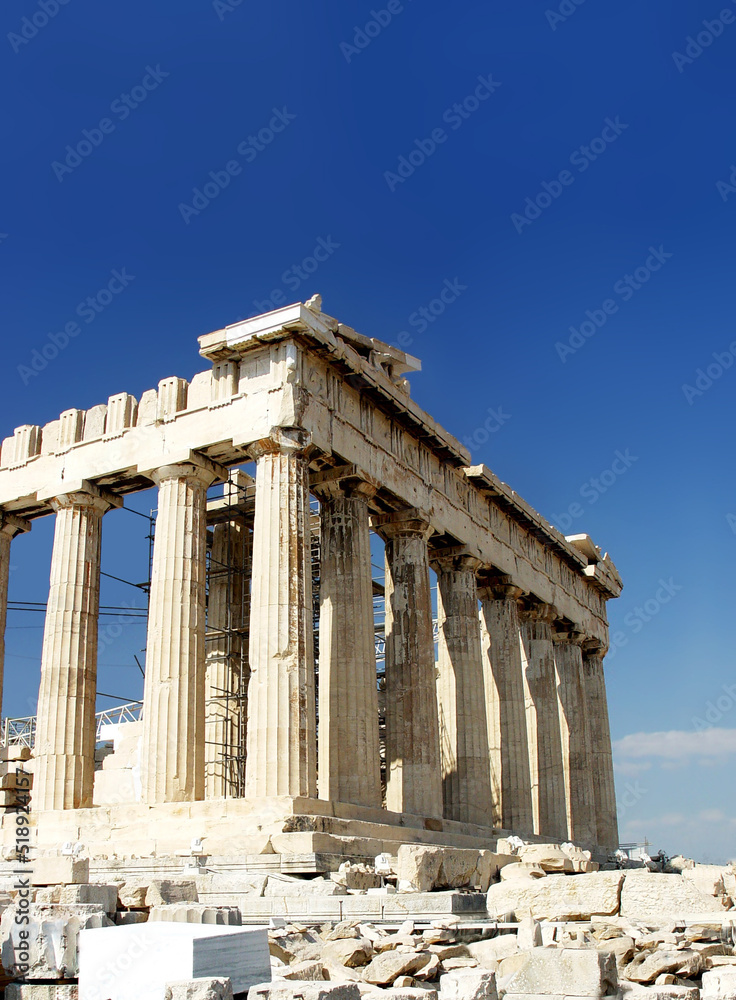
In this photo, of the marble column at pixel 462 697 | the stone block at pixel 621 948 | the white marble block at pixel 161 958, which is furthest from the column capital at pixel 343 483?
the white marble block at pixel 161 958

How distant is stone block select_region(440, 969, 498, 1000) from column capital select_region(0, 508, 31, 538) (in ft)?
79.3

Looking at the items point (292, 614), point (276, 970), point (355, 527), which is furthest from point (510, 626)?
point (276, 970)

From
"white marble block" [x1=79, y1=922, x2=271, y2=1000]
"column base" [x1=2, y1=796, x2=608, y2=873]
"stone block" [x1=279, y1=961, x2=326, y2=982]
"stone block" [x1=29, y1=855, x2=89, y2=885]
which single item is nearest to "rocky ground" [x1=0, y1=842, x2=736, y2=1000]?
"stone block" [x1=279, y1=961, x2=326, y2=982]

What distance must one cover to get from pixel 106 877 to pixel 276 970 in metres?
10.5

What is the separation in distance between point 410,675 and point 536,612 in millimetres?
12364

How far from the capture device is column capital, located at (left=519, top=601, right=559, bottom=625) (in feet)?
136

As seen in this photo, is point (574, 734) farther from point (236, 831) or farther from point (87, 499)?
point (236, 831)

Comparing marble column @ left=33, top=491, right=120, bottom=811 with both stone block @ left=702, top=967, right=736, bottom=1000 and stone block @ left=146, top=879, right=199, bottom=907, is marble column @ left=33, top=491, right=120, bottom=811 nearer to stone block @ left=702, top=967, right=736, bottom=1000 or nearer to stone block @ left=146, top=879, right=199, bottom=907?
stone block @ left=146, top=879, right=199, bottom=907

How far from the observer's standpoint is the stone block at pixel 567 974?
34.1 ft

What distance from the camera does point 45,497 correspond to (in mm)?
29656

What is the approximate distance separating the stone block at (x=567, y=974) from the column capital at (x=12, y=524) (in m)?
24.0

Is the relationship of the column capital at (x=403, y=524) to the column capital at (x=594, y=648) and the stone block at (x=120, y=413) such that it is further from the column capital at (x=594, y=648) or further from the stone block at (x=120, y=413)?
the column capital at (x=594, y=648)

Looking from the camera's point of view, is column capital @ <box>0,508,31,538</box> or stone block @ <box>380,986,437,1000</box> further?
column capital @ <box>0,508,31,538</box>

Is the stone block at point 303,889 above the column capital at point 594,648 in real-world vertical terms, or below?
below
